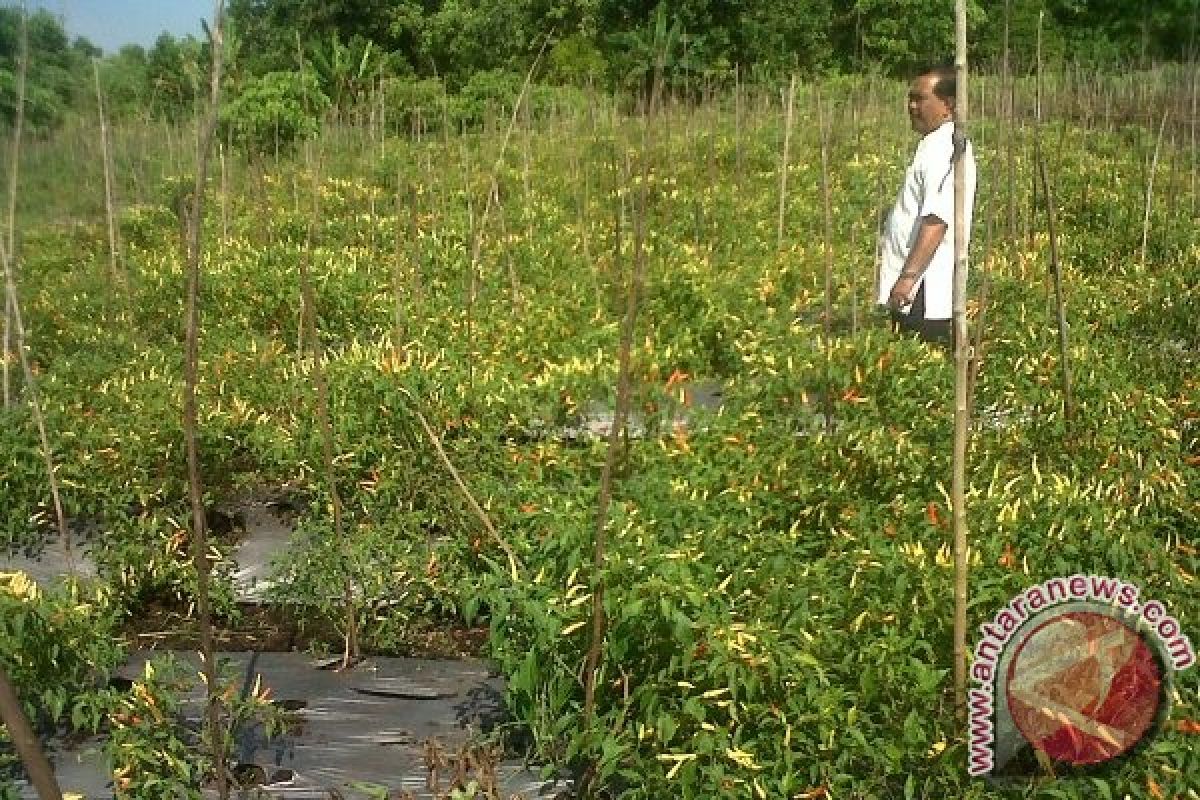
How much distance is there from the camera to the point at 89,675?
7.21 feet

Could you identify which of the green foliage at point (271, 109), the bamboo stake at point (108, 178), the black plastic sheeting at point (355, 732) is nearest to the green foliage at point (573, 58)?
the green foliage at point (271, 109)

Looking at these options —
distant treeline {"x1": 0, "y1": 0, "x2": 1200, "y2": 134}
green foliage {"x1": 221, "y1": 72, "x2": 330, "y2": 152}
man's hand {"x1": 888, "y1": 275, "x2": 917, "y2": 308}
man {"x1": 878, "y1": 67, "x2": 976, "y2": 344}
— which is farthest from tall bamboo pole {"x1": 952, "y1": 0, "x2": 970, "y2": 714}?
green foliage {"x1": 221, "y1": 72, "x2": 330, "y2": 152}

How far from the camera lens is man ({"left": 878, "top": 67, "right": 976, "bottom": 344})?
308 centimetres

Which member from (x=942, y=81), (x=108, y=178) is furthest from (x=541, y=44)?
(x=942, y=81)

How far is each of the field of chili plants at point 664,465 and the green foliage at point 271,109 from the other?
Result: 496cm

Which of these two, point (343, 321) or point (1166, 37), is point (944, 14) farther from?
point (343, 321)

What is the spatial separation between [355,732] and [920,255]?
2.02 metres

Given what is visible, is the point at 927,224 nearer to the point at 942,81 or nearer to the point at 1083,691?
the point at 942,81

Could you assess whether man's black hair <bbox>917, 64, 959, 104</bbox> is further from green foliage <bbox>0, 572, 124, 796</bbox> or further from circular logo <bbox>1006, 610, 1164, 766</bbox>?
green foliage <bbox>0, 572, 124, 796</bbox>

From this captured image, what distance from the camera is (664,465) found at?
107 inches

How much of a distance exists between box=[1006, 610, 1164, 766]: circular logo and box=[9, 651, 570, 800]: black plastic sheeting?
0.83 meters

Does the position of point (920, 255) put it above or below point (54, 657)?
above

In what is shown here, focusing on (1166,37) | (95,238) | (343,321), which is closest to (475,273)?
(343,321)

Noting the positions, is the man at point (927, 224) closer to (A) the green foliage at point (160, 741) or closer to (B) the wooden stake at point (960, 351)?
(B) the wooden stake at point (960, 351)
